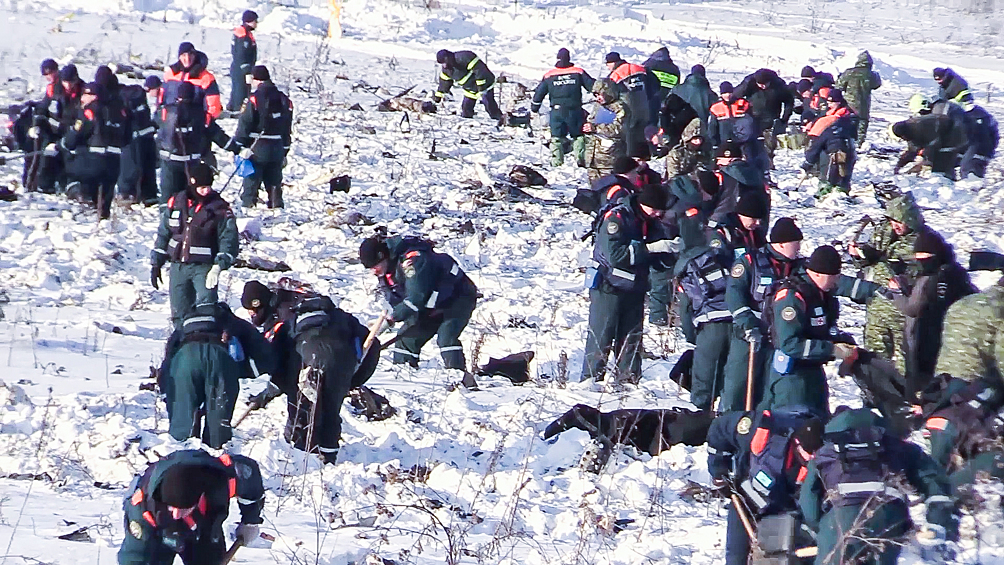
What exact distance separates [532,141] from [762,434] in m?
13.6

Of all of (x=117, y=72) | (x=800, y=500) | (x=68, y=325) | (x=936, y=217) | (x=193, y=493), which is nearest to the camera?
(x=193, y=493)

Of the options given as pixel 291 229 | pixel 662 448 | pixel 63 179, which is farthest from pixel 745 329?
pixel 63 179

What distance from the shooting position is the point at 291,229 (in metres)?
14.5

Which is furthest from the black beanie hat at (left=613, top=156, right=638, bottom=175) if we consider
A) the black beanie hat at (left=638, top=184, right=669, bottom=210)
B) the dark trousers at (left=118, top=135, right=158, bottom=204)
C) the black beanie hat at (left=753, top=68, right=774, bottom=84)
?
the black beanie hat at (left=753, top=68, right=774, bottom=84)

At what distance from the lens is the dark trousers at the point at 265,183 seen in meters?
14.7

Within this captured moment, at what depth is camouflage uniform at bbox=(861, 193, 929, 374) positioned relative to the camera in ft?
30.2

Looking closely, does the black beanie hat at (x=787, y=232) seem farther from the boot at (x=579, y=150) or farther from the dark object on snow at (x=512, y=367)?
the boot at (x=579, y=150)

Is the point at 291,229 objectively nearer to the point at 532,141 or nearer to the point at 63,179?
the point at 63,179

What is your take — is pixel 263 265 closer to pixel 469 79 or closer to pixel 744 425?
pixel 469 79

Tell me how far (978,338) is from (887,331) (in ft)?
7.50

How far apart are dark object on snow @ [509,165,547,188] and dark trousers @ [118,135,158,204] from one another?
15.1 feet

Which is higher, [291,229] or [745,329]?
[745,329]

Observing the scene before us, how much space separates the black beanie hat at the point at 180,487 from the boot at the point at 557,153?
12753mm

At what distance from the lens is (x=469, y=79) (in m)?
19.9
